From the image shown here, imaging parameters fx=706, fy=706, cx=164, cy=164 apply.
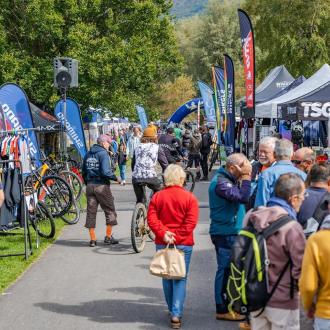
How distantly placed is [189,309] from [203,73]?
61.2m

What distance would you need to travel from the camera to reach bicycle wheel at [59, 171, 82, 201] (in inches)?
588

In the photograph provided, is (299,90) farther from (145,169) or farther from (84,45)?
(84,45)

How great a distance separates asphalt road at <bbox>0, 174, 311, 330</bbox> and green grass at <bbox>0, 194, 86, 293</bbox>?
0.44ft

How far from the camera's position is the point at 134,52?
89.1 feet

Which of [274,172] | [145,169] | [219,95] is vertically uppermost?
[219,95]

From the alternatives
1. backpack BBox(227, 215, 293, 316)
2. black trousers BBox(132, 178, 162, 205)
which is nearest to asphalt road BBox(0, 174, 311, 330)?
black trousers BBox(132, 178, 162, 205)

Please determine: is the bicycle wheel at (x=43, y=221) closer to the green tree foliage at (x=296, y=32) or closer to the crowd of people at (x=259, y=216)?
the crowd of people at (x=259, y=216)

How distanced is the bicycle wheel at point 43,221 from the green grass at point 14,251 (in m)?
0.13

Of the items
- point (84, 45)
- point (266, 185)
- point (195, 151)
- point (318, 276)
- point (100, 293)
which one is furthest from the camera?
point (84, 45)

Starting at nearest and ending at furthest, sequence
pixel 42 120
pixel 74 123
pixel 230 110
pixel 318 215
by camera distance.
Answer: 1. pixel 318 215
2. pixel 230 110
3. pixel 74 123
4. pixel 42 120

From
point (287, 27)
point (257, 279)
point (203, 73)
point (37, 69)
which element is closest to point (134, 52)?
point (37, 69)

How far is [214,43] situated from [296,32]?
32.0 metres

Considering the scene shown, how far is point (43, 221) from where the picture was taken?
12.2 metres

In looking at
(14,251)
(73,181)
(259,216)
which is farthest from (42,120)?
(259,216)
